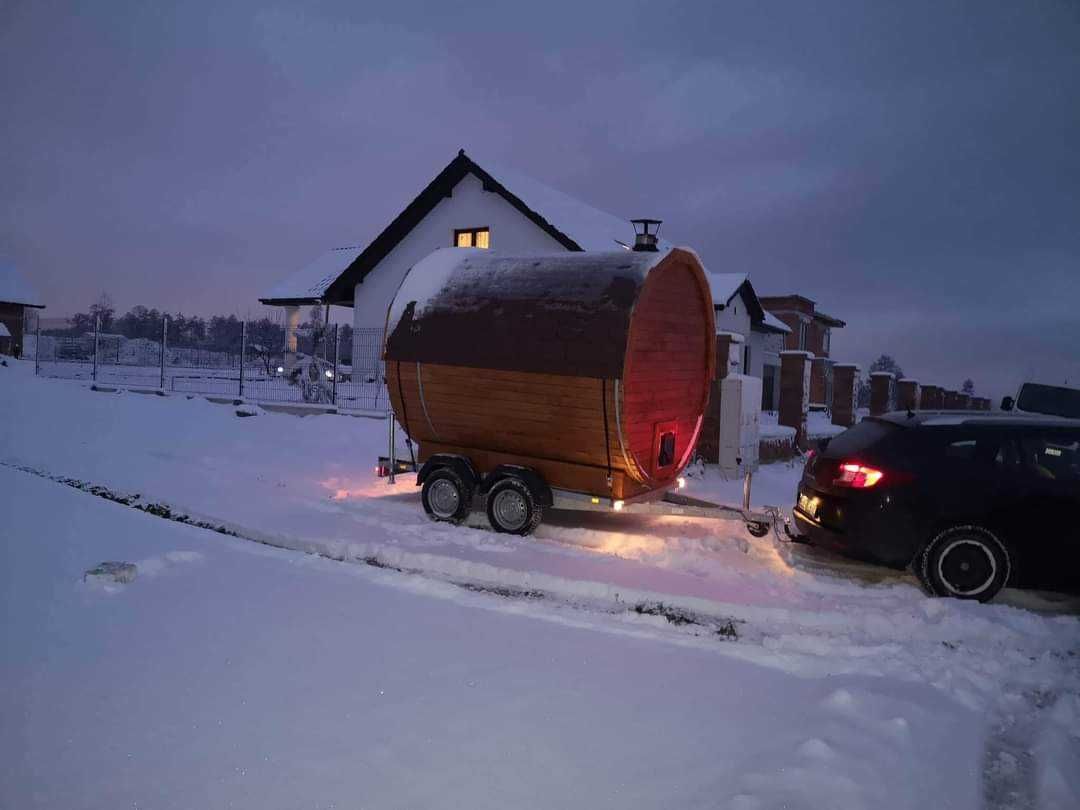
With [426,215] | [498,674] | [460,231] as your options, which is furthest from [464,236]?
[498,674]

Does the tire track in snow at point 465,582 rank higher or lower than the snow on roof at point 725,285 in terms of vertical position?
lower

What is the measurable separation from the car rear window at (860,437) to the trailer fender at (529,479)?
3.06 meters

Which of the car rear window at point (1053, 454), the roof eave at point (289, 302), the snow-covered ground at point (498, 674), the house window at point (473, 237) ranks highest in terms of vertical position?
the house window at point (473, 237)

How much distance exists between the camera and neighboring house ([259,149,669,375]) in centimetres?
2052

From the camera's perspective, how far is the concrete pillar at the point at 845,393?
19.1 meters

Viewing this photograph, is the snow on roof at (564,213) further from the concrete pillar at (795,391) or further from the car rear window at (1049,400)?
the car rear window at (1049,400)

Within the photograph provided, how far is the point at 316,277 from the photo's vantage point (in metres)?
28.8

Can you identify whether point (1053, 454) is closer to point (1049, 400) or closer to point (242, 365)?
point (1049, 400)

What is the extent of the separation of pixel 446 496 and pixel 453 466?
41 cm

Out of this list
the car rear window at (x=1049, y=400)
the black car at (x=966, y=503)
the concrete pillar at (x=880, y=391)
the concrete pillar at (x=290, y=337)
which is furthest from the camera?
the concrete pillar at (x=290, y=337)

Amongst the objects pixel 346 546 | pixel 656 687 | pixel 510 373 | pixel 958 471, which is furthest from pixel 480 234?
pixel 656 687

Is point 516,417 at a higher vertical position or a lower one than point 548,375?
lower

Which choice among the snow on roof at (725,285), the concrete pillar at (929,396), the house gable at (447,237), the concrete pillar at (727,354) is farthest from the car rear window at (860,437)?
Answer: the concrete pillar at (929,396)

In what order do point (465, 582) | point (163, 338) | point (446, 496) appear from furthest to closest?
point (163, 338) → point (446, 496) → point (465, 582)
